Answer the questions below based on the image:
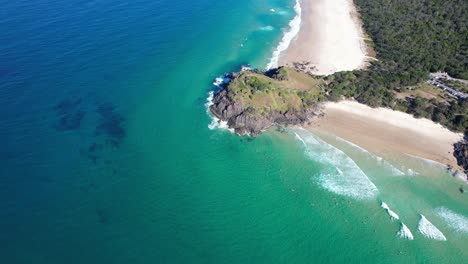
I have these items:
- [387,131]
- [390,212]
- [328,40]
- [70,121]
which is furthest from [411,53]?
[70,121]

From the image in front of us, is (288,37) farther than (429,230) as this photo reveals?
Yes

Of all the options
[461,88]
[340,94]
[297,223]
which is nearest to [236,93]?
Answer: [340,94]

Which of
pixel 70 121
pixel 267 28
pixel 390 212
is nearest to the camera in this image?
pixel 390 212

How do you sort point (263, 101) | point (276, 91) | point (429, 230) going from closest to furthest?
point (429, 230)
point (263, 101)
point (276, 91)

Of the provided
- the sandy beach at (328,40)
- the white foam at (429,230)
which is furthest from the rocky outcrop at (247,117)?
the white foam at (429,230)

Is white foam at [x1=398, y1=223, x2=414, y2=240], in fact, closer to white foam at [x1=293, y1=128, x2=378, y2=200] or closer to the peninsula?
white foam at [x1=293, y1=128, x2=378, y2=200]

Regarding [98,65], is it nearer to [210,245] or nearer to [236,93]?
[236,93]

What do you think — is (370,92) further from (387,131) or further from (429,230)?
(429,230)
